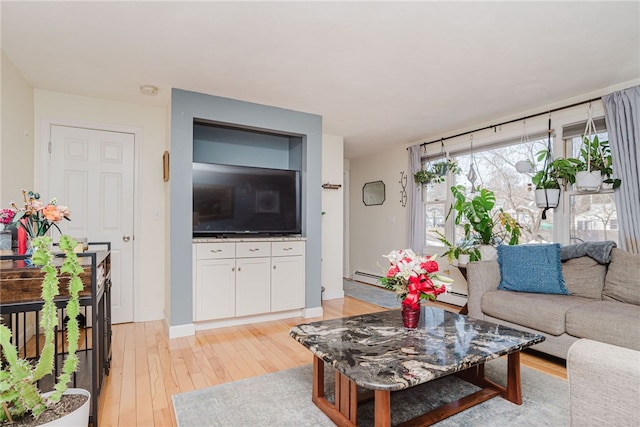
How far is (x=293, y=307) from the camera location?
3.87 metres

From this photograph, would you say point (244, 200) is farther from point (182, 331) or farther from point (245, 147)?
point (182, 331)

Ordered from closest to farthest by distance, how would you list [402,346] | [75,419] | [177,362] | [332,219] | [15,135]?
[75,419] → [402,346] → [177,362] → [15,135] → [332,219]

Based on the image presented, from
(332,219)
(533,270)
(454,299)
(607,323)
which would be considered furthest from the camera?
(332,219)

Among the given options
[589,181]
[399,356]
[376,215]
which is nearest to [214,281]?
[399,356]

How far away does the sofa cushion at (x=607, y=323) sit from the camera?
2.20m

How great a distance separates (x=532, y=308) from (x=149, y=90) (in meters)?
3.85

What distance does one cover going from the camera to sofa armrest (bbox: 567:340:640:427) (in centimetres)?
78

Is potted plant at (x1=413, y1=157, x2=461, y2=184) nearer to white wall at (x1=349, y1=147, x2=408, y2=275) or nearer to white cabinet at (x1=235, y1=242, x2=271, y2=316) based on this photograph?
white wall at (x1=349, y1=147, x2=408, y2=275)

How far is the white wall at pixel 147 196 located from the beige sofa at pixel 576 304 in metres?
3.26

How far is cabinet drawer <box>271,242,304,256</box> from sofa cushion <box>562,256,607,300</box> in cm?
252

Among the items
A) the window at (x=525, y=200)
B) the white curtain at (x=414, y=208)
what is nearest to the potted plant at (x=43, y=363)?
the window at (x=525, y=200)

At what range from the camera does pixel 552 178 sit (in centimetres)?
351

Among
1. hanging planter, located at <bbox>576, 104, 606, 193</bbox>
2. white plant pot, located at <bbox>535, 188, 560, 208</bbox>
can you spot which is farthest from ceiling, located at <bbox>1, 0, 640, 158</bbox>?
white plant pot, located at <bbox>535, 188, 560, 208</bbox>

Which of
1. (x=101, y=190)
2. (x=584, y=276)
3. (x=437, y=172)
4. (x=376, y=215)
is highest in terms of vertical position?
(x=437, y=172)
